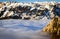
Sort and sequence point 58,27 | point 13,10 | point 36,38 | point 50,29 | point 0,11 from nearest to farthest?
point 36,38 → point 58,27 → point 50,29 → point 0,11 → point 13,10

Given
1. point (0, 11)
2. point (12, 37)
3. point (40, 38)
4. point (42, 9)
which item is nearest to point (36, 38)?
point (40, 38)

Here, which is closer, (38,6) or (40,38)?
(40,38)

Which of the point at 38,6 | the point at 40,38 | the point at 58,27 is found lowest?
the point at 40,38

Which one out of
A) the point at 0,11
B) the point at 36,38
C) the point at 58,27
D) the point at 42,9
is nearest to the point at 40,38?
the point at 36,38

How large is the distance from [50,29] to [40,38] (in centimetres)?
195

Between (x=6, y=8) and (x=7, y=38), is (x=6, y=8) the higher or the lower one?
the higher one

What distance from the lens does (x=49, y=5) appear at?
217 feet

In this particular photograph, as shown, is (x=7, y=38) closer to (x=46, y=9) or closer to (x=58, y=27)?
(x=58, y=27)

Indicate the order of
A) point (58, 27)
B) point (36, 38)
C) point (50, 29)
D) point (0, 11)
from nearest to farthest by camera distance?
point (36, 38)
point (58, 27)
point (50, 29)
point (0, 11)

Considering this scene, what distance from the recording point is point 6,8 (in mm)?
62938

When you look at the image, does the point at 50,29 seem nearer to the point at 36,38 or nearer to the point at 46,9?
the point at 36,38

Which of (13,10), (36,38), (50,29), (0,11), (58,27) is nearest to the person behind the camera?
(36,38)

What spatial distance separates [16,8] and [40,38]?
55.6 meters

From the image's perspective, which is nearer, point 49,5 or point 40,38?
point 40,38
